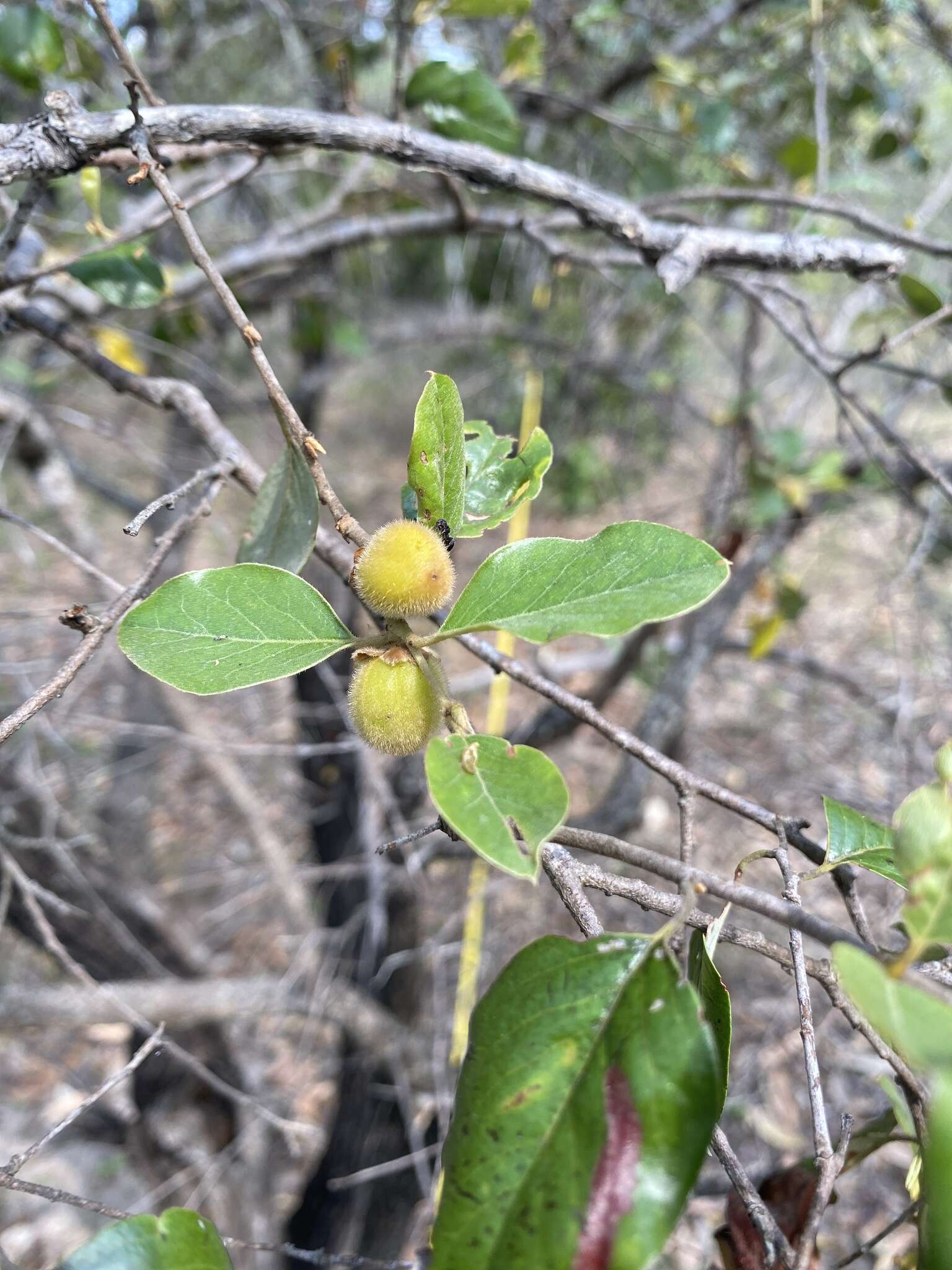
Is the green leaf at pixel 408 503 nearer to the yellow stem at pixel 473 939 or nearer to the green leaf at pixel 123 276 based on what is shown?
the yellow stem at pixel 473 939

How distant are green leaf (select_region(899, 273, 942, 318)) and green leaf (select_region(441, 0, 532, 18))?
735 mm

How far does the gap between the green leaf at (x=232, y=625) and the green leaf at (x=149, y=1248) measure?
0.37 m

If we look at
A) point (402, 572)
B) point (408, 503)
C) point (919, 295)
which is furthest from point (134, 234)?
point (919, 295)

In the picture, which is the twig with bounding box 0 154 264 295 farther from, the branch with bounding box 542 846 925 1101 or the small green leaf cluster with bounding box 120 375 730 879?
the branch with bounding box 542 846 925 1101

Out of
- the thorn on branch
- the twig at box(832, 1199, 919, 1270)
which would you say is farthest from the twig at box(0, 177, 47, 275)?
the twig at box(832, 1199, 919, 1270)

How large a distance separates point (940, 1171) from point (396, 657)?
1.24ft

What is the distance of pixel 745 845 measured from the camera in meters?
2.90

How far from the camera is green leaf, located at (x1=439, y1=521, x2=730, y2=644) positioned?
1.43 feet

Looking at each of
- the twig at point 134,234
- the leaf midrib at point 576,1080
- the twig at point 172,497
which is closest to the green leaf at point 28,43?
the twig at point 134,234

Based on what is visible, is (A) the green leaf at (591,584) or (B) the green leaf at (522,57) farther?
(B) the green leaf at (522,57)

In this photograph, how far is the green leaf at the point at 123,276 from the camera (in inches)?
37.0

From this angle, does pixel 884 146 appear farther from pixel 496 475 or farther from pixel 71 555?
pixel 71 555

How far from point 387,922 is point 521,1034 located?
1.77m

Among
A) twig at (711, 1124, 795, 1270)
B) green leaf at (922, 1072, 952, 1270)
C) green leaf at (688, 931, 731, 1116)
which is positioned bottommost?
twig at (711, 1124, 795, 1270)
